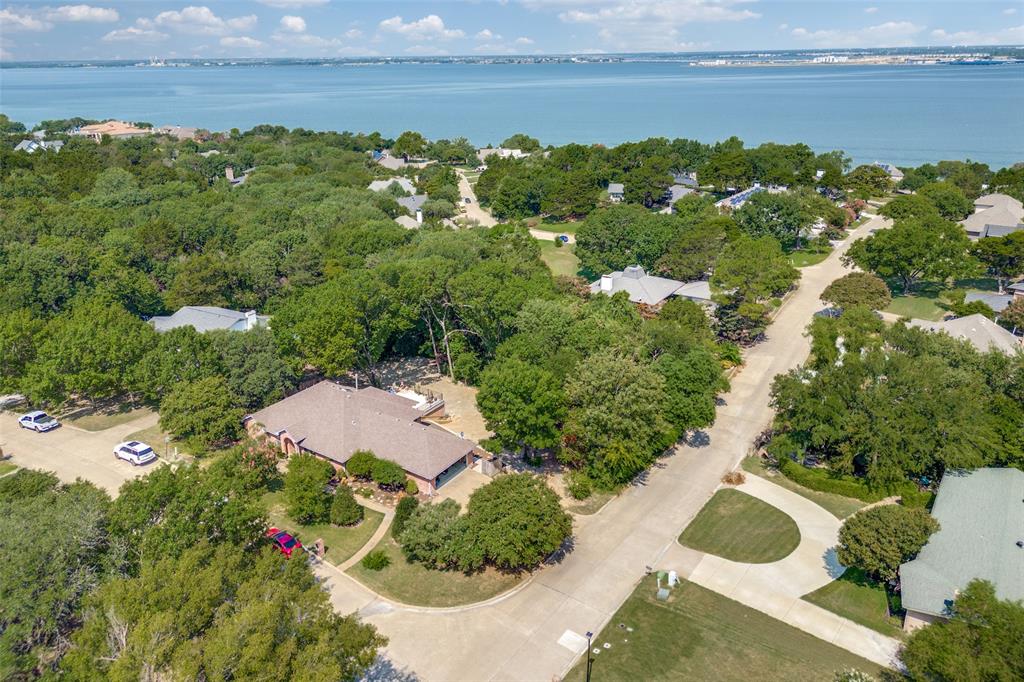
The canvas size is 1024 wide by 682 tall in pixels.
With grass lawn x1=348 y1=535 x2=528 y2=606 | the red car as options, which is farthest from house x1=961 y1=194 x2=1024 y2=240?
the red car

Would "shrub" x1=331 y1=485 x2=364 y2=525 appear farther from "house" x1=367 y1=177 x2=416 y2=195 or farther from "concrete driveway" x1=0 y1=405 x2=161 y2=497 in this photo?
"house" x1=367 y1=177 x2=416 y2=195

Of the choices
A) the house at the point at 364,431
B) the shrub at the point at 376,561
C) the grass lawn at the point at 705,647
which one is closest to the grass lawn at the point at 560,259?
the house at the point at 364,431

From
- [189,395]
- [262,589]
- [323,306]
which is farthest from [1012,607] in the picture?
[189,395]

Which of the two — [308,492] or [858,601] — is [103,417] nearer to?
[308,492]

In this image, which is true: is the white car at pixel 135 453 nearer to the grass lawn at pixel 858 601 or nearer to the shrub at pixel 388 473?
the shrub at pixel 388 473

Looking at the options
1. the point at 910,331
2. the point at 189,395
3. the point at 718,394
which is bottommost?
the point at 718,394

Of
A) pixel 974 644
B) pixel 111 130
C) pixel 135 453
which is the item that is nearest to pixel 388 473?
pixel 135 453

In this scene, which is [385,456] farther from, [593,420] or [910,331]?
[910,331]
